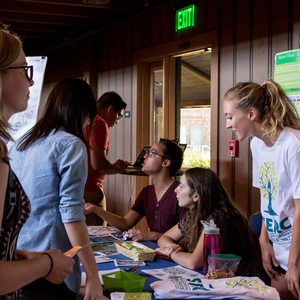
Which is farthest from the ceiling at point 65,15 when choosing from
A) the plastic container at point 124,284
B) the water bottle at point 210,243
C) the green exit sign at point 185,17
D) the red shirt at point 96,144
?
the plastic container at point 124,284

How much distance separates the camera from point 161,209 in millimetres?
2734

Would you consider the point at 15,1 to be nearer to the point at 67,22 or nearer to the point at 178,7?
the point at 67,22

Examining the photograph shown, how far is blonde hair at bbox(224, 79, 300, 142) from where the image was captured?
1.88 metres

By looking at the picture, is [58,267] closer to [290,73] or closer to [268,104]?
[268,104]

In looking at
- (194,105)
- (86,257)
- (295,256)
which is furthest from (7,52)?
(194,105)

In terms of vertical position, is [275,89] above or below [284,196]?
above

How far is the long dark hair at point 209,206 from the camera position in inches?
82.1

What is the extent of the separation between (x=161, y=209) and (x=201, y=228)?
0.65 metres

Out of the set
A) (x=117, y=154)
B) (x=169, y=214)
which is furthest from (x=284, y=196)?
(x=117, y=154)

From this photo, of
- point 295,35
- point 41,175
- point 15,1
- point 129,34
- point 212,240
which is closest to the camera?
point 41,175

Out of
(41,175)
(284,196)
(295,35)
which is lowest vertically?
(284,196)

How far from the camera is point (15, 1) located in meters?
4.28

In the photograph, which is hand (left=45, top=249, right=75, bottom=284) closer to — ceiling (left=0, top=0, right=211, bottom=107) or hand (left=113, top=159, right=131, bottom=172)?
hand (left=113, top=159, right=131, bottom=172)

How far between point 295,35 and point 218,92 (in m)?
0.82
